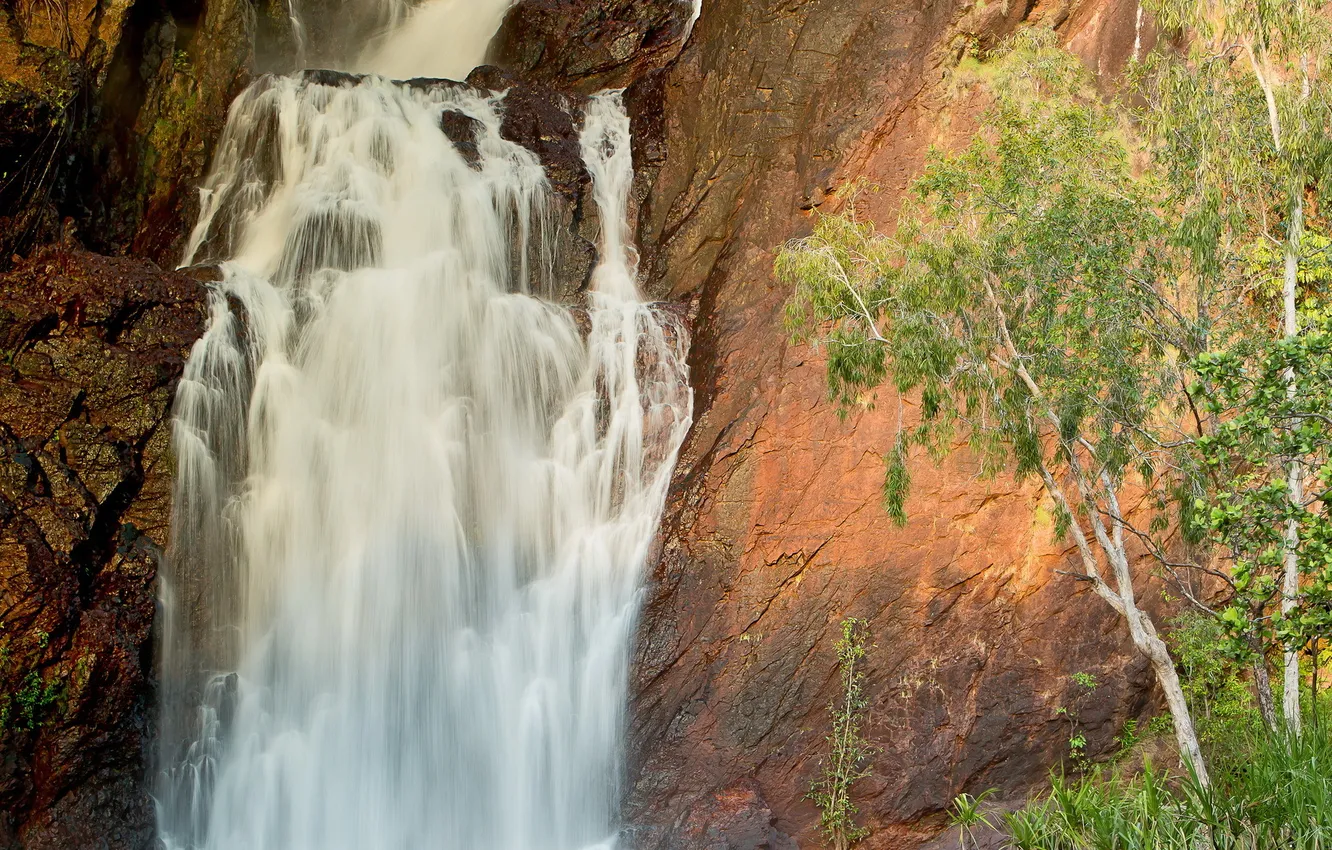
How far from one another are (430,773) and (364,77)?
44.9 ft

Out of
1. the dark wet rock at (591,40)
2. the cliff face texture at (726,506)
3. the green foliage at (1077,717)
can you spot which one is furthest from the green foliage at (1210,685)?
the dark wet rock at (591,40)

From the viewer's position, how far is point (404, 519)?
17.1 m

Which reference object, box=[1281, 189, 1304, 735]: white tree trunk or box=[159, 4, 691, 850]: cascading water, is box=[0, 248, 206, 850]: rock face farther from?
box=[1281, 189, 1304, 735]: white tree trunk

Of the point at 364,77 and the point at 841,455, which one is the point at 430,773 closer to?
the point at 841,455

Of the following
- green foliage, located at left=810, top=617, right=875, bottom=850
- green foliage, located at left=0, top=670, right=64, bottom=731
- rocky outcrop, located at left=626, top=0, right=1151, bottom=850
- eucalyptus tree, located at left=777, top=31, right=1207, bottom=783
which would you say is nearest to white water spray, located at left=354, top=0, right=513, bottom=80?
rocky outcrop, located at left=626, top=0, right=1151, bottom=850

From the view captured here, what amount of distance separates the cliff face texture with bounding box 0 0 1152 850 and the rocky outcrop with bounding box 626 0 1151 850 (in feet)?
0.13

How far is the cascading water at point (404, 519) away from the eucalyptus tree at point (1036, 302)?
5228 mm

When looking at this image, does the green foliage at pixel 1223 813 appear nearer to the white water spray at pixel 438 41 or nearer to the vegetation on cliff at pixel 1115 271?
the vegetation on cliff at pixel 1115 271

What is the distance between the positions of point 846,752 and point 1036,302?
22.3 ft

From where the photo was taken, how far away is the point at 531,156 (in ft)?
71.2

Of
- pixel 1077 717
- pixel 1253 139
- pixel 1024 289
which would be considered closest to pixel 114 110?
pixel 1024 289

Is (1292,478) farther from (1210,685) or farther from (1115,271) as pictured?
(1210,685)

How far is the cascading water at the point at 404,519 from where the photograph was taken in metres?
15.7

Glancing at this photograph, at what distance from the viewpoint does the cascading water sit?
15.7 meters
